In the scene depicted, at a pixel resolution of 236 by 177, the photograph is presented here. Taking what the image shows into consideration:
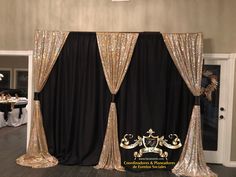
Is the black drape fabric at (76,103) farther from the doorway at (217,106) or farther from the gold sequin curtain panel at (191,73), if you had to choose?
the doorway at (217,106)

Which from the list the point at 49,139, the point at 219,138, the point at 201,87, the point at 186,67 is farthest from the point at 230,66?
the point at 49,139

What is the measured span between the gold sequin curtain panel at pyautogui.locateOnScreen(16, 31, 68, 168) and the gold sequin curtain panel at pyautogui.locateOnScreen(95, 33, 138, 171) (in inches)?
32.4

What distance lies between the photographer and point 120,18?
4770mm

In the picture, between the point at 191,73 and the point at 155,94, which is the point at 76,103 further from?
the point at 191,73

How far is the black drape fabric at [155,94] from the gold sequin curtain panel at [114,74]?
4.2 inches

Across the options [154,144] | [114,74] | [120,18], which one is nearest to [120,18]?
[120,18]

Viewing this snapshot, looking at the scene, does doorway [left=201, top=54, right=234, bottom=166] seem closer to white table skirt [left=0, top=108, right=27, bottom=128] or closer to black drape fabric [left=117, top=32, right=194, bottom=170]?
black drape fabric [left=117, top=32, right=194, bottom=170]

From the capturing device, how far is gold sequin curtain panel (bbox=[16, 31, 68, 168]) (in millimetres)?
4512

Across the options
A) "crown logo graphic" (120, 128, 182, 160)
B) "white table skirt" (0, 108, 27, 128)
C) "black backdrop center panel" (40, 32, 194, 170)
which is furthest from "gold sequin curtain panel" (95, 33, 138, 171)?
"white table skirt" (0, 108, 27, 128)

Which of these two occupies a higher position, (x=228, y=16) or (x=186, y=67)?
(x=228, y=16)

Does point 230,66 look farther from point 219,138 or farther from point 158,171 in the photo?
point 158,171

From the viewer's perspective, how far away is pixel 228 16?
183 inches

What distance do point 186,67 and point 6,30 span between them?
329 cm

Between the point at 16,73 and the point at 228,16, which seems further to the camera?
the point at 16,73
